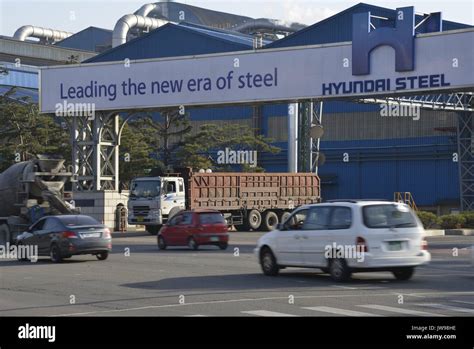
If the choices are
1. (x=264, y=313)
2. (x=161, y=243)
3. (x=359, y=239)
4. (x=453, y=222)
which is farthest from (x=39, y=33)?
(x=264, y=313)

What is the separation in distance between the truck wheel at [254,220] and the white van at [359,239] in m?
26.4

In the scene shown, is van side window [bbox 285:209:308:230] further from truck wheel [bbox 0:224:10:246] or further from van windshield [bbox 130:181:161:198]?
van windshield [bbox 130:181:161:198]

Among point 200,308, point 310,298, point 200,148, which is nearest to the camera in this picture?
point 200,308

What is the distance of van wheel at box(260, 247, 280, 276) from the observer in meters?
21.5

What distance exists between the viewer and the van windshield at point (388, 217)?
19.3 meters

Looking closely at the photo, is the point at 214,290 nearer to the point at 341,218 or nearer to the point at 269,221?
the point at 341,218

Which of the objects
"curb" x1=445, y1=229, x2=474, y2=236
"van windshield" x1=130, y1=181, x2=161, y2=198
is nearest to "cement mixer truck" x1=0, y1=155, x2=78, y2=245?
"van windshield" x1=130, y1=181, x2=161, y2=198

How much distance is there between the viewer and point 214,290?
61.4 feet

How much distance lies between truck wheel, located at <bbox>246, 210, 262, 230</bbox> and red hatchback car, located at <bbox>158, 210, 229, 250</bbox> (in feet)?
47.5

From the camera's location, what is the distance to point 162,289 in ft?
62.7
